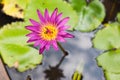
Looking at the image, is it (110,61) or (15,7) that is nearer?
(110,61)

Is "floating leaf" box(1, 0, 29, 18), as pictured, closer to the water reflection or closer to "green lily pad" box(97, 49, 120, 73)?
the water reflection

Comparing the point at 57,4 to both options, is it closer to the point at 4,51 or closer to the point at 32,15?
the point at 32,15

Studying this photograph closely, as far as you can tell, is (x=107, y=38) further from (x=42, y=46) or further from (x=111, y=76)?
(x=42, y=46)

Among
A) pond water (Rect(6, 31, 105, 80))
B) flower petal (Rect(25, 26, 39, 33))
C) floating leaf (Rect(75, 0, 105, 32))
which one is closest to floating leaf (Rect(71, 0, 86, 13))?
floating leaf (Rect(75, 0, 105, 32))

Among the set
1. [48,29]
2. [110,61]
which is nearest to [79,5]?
[48,29]

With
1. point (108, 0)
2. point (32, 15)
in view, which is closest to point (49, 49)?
point (32, 15)

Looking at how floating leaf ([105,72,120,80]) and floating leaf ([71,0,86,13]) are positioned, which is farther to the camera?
floating leaf ([71,0,86,13])
